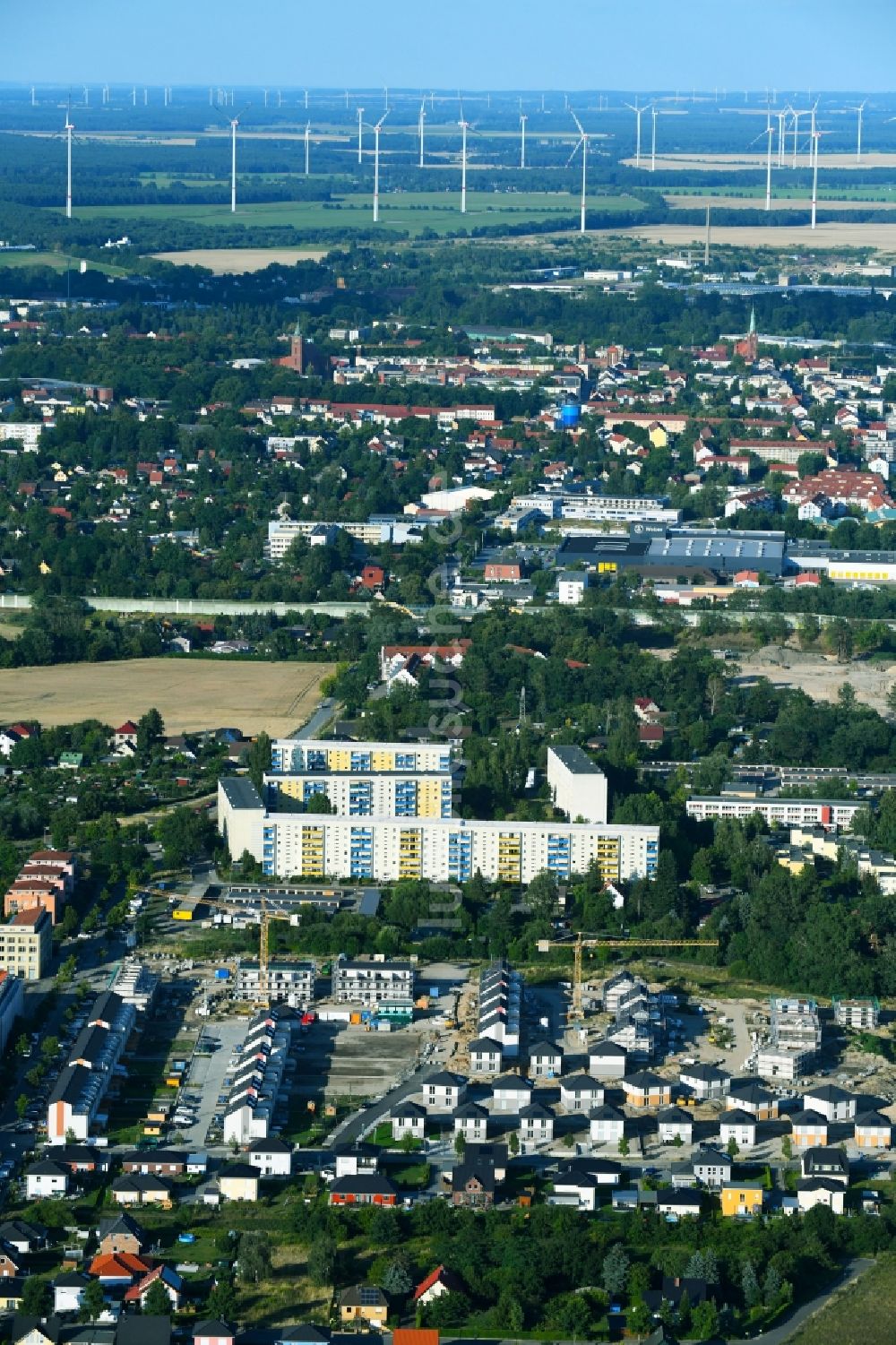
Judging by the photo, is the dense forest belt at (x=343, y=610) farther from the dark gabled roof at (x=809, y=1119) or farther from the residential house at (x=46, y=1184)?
the residential house at (x=46, y=1184)

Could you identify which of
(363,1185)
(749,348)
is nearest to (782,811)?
(363,1185)

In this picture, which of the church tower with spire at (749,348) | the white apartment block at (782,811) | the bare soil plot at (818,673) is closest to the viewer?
the white apartment block at (782,811)

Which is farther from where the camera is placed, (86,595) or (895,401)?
(895,401)

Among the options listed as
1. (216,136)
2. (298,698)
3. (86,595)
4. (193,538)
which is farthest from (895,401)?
(216,136)

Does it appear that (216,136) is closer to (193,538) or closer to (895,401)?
Answer: (895,401)

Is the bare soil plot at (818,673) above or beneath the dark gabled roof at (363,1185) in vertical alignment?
beneath

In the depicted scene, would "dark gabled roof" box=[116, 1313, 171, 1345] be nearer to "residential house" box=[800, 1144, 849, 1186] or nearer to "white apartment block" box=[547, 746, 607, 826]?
"residential house" box=[800, 1144, 849, 1186]

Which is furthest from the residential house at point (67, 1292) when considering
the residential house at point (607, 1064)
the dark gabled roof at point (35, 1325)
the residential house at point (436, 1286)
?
the residential house at point (607, 1064)
